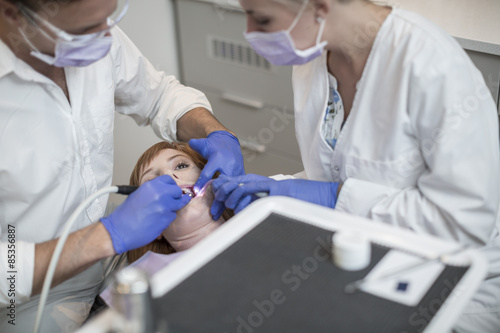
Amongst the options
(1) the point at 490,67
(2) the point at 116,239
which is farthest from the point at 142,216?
(1) the point at 490,67

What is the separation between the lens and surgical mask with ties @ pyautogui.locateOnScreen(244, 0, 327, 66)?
128 centimetres

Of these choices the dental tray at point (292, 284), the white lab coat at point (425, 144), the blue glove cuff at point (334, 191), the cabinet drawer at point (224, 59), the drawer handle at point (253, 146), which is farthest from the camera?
the drawer handle at point (253, 146)

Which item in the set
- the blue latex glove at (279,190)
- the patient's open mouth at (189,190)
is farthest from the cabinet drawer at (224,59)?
the blue latex glove at (279,190)

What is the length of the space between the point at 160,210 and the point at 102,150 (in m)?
0.48

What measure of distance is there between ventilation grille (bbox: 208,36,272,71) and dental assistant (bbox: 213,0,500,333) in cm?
144

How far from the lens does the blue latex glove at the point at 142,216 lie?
54.5 inches

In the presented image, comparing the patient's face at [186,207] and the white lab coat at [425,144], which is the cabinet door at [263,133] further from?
the white lab coat at [425,144]

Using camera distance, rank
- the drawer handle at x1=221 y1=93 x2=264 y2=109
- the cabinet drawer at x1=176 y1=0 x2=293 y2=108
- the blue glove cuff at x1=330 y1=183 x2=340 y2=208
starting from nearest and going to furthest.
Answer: the blue glove cuff at x1=330 y1=183 x2=340 y2=208, the cabinet drawer at x1=176 y1=0 x2=293 y2=108, the drawer handle at x1=221 y1=93 x2=264 y2=109

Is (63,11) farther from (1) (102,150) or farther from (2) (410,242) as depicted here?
(2) (410,242)

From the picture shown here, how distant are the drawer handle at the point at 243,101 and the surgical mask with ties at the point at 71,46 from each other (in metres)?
1.60

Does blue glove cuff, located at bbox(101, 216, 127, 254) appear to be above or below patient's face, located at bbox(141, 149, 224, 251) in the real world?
above

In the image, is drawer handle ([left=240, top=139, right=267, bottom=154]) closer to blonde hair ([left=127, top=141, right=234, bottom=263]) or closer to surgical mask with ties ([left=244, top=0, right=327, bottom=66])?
blonde hair ([left=127, top=141, right=234, bottom=263])

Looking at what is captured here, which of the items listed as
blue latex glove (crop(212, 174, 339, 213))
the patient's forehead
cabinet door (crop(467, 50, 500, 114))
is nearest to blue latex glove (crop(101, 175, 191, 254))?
blue latex glove (crop(212, 174, 339, 213))

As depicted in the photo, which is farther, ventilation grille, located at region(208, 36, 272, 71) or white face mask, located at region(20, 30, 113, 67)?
ventilation grille, located at region(208, 36, 272, 71)
